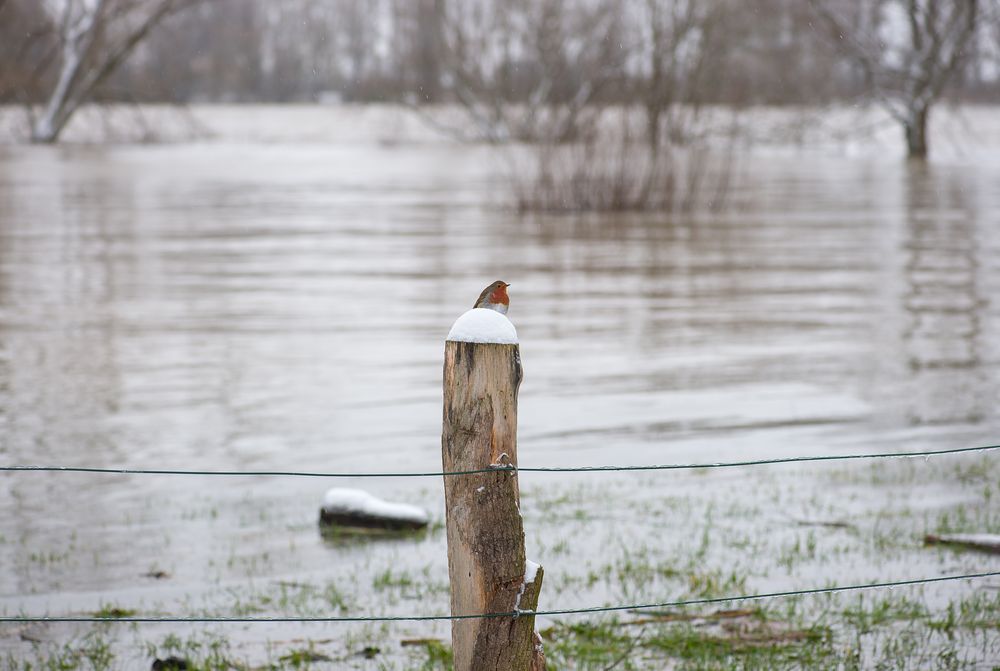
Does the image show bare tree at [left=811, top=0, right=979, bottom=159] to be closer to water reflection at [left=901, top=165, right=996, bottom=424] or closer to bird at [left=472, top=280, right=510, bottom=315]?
water reflection at [left=901, top=165, right=996, bottom=424]

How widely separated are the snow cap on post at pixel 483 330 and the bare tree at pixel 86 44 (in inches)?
1713

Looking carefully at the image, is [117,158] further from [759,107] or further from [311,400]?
[311,400]

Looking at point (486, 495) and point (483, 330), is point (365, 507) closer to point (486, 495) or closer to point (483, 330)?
point (486, 495)

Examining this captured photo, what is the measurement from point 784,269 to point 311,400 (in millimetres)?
8230

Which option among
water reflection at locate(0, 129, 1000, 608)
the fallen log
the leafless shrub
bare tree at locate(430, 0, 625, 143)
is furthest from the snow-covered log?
bare tree at locate(430, 0, 625, 143)

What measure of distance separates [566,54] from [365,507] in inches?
1604

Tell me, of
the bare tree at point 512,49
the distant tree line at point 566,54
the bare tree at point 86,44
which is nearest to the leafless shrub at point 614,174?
the distant tree line at point 566,54

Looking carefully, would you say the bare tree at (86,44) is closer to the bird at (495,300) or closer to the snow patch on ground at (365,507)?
the snow patch on ground at (365,507)

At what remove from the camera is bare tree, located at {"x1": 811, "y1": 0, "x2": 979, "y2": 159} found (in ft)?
108

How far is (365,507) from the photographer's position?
5836 mm

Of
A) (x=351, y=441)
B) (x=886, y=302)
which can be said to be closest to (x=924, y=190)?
(x=886, y=302)

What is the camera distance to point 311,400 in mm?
8445

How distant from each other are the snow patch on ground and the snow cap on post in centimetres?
264

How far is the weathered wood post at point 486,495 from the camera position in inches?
129
